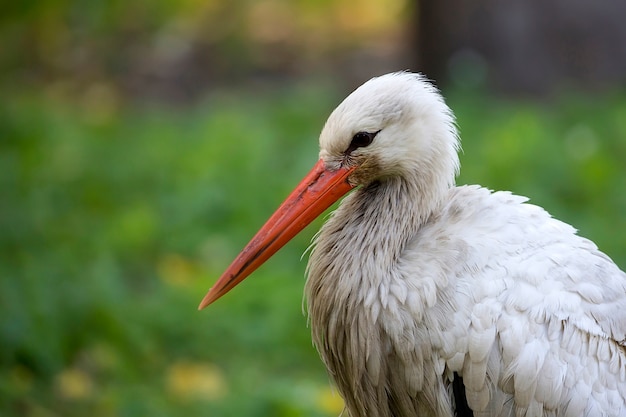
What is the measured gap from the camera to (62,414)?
580cm

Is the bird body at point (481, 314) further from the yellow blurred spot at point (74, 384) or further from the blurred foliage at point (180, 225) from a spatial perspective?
the yellow blurred spot at point (74, 384)

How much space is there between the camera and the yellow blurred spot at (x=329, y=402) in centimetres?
596

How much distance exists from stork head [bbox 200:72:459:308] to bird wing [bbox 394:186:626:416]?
363 millimetres

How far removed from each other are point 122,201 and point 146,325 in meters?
2.18

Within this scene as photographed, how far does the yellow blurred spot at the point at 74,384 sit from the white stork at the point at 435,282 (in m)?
1.87

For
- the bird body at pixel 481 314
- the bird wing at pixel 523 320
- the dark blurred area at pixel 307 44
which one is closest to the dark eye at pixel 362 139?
the bird body at pixel 481 314

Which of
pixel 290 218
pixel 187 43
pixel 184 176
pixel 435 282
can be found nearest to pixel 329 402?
pixel 290 218

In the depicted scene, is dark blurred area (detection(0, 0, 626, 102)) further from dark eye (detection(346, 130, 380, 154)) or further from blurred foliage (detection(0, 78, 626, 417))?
dark eye (detection(346, 130, 380, 154))

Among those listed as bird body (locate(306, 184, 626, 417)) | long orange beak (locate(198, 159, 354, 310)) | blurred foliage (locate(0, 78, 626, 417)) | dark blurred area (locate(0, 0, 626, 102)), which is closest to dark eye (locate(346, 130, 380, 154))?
long orange beak (locate(198, 159, 354, 310))

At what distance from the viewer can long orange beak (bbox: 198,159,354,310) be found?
14.5 ft

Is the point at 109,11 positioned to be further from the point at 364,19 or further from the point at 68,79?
the point at 364,19

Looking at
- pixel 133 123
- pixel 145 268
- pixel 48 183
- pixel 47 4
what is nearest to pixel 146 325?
pixel 145 268

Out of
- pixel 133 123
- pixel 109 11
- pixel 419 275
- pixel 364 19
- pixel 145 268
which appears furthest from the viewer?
pixel 364 19

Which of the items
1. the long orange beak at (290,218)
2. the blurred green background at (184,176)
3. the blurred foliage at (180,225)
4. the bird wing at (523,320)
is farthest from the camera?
the blurred green background at (184,176)
